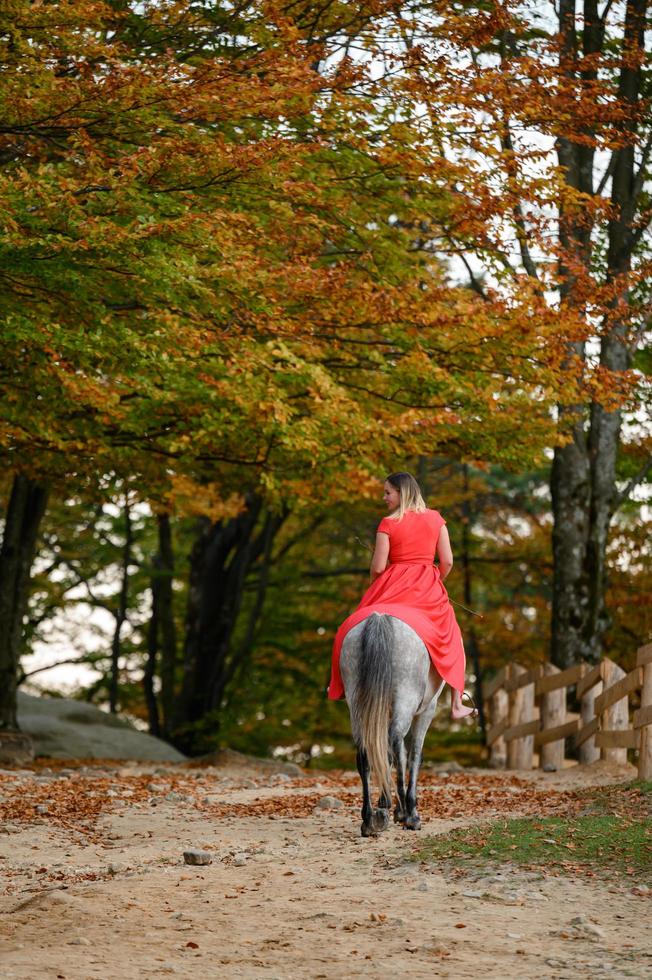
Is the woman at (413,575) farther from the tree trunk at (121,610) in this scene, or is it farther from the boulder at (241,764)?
the tree trunk at (121,610)

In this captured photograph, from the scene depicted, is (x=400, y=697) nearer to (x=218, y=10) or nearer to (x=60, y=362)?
(x=60, y=362)

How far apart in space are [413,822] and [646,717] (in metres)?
3.05

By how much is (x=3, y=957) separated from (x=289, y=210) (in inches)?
300

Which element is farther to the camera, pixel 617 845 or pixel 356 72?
pixel 356 72

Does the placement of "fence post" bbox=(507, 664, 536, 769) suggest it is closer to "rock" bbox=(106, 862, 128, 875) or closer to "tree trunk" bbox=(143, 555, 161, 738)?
"rock" bbox=(106, 862, 128, 875)

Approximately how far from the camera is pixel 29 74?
9633 mm

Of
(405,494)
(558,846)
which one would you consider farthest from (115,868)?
(405,494)

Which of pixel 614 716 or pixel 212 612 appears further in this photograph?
pixel 212 612

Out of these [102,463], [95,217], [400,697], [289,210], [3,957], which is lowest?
[3,957]

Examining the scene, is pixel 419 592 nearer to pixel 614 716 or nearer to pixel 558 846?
pixel 558 846

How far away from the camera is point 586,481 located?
51.8ft

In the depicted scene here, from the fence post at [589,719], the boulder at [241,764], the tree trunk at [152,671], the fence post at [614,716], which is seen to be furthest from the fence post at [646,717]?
the tree trunk at [152,671]

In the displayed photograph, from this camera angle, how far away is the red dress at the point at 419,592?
8125 mm

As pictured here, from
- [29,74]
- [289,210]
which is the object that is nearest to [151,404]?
[289,210]
